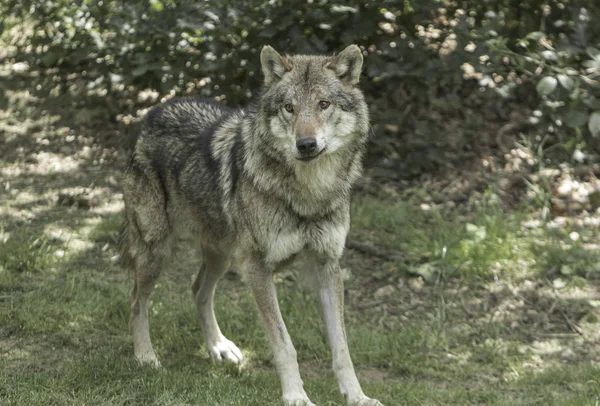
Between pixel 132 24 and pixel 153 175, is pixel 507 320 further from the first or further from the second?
pixel 132 24

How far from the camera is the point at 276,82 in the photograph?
512cm

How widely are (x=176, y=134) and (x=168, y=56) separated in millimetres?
2481

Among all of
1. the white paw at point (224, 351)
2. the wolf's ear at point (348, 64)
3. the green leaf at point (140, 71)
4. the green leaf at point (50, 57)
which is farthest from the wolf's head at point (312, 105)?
the green leaf at point (50, 57)

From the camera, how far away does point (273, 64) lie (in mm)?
5129

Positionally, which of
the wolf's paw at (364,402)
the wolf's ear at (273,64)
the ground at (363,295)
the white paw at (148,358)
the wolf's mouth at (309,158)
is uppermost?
the wolf's ear at (273,64)

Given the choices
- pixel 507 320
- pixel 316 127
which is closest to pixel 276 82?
pixel 316 127

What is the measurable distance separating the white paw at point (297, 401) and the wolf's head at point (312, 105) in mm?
1375

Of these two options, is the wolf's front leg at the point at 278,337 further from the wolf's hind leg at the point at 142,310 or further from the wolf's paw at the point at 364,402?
the wolf's hind leg at the point at 142,310

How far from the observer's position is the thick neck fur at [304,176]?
5.02 m

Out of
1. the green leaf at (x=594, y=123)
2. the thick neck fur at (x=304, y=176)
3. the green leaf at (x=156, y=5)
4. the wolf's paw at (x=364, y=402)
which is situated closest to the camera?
the wolf's paw at (x=364, y=402)

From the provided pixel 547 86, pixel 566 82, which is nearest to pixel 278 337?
pixel 547 86

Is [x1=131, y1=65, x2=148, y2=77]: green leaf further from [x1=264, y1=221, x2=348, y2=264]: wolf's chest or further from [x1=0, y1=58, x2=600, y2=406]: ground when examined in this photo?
[x1=264, y1=221, x2=348, y2=264]: wolf's chest

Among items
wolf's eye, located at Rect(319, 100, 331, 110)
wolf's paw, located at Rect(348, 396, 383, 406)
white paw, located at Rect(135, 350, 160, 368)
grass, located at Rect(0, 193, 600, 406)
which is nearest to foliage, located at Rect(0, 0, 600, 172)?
grass, located at Rect(0, 193, 600, 406)

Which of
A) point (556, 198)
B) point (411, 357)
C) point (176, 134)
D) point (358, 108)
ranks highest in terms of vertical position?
point (358, 108)
